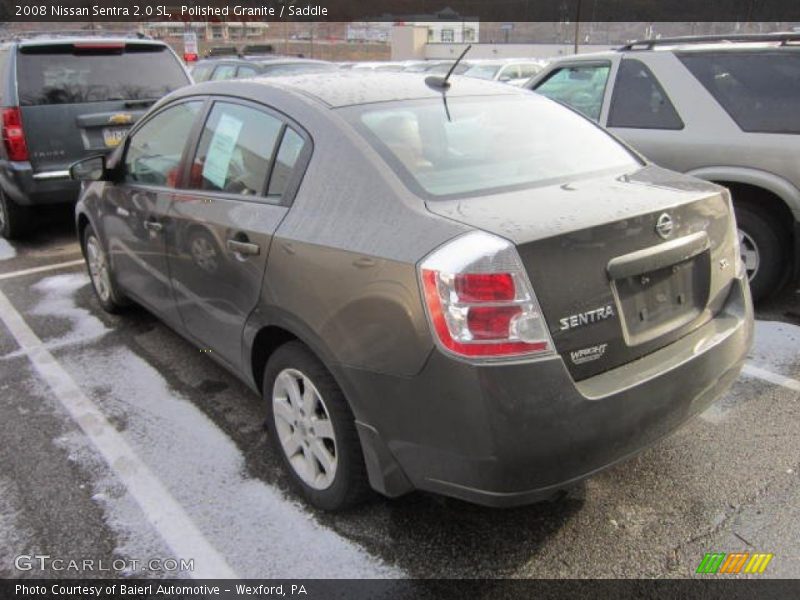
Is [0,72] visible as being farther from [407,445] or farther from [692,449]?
[692,449]

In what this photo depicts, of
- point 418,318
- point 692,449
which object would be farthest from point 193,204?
point 692,449

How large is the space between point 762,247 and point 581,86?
1917mm

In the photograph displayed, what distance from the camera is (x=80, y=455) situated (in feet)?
10.0

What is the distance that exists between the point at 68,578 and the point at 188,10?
29.7 metres

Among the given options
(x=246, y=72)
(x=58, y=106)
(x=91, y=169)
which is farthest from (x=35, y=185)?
(x=246, y=72)

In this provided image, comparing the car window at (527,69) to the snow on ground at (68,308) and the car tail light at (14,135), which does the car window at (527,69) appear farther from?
the snow on ground at (68,308)

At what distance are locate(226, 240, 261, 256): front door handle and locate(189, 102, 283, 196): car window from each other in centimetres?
23

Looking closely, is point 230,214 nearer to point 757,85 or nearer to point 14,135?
point 757,85

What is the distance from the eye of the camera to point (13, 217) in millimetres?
6586

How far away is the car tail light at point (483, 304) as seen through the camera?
195cm

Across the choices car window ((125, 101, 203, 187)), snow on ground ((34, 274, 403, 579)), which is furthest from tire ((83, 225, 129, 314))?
car window ((125, 101, 203, 187))

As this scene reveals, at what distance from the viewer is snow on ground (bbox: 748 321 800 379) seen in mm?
3770

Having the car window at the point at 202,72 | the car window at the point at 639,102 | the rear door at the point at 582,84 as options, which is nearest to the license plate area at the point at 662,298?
the car window at the point at 639,102

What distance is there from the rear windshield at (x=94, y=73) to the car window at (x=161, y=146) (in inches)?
107
